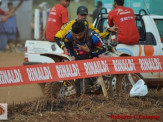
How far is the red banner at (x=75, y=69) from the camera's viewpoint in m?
7.05

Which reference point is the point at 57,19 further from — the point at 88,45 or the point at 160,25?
the point at 88,45

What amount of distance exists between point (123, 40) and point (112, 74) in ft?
5.59

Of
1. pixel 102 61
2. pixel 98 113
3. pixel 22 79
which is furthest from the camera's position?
pixel 102 61

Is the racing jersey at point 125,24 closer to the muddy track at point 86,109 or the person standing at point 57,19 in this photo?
the person standing at point 57,19

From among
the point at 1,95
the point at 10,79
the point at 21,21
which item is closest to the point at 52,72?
the point at 10,79

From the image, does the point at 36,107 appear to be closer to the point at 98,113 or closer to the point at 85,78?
the point at 98,113

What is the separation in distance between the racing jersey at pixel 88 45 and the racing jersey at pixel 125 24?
1588mm

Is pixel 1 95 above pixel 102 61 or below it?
below

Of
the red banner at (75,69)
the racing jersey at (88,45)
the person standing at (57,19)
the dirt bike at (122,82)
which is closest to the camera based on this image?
the red banner at (75,69)

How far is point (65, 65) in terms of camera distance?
7496mm

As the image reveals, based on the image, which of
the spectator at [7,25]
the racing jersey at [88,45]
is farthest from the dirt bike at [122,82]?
the spectator at [7,25]

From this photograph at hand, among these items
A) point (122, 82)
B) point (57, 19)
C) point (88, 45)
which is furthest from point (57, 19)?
point (122, 82)

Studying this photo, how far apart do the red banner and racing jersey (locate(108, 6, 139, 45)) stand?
1813 millimetres

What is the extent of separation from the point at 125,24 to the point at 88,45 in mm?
1899
